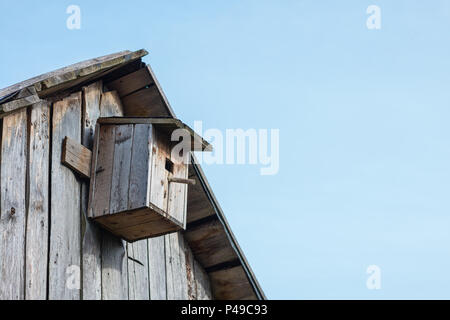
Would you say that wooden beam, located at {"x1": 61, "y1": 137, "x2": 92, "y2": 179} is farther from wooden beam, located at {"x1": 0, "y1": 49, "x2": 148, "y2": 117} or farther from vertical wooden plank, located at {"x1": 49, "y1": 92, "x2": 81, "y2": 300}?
wooden beam, located at {"x1": 0, "y1": 49, "x2": 148, "y2": 117}

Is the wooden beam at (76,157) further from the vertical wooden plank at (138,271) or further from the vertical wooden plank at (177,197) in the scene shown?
the vertical wooden plank at (138,271)

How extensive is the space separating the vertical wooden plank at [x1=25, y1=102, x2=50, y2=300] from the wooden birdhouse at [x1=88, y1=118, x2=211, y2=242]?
0.43 m

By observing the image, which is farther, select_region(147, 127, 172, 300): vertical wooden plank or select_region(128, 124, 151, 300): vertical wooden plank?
select_region(147, 127, 172, 300): vertical wooden plank

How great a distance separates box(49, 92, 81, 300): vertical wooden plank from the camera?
4918 millimetres

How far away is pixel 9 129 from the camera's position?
4.85 m

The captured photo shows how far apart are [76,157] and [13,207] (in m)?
0.76

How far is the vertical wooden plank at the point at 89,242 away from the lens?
5.17 m

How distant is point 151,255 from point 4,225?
63.6 inches

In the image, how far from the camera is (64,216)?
5.12 meters

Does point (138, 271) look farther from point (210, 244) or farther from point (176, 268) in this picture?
point (210, 244)

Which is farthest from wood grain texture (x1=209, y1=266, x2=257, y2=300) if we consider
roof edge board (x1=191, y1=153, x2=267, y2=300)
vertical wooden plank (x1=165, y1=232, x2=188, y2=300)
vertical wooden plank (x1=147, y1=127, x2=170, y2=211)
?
vertical wooden plank (x1=147, y1=127, x2=170, y2=211)

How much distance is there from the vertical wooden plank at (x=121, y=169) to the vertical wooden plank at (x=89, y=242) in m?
0.19

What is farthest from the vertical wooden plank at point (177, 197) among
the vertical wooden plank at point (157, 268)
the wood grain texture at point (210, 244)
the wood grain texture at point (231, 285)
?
the wood grain texture at point (231, 285)
